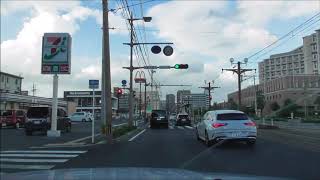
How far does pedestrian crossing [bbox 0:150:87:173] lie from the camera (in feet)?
49.9

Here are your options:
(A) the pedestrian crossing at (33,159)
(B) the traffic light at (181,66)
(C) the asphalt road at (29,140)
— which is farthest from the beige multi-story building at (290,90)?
(A) the pedestrian crossing at (33,159)

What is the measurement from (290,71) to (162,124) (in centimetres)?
7545

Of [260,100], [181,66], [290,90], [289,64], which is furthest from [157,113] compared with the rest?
[260,100]

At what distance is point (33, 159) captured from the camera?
686 inches

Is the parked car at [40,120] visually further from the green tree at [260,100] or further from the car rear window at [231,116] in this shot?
the green tree at [260,100]

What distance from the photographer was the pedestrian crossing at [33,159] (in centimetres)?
1520

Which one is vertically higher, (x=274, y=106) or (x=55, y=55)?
(x=55, y=55)

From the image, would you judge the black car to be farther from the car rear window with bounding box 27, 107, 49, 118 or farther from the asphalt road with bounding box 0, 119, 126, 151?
the car rear window with bounding box 27, 107, 49, 118

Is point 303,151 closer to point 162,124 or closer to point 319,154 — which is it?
point 319,154

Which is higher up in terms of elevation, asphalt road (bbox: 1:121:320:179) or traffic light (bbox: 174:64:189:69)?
traffic light (bbox: 174:64:189:69)

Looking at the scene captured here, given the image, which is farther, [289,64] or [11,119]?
[289,64]

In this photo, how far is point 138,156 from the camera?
17453 millimetres

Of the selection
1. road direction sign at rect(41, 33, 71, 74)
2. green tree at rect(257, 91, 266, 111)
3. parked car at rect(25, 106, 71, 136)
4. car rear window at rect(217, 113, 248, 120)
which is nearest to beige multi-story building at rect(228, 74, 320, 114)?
green tree at rect(257, 91, 266, 111)

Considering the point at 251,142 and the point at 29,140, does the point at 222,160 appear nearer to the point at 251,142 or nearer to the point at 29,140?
the point at 251,142
